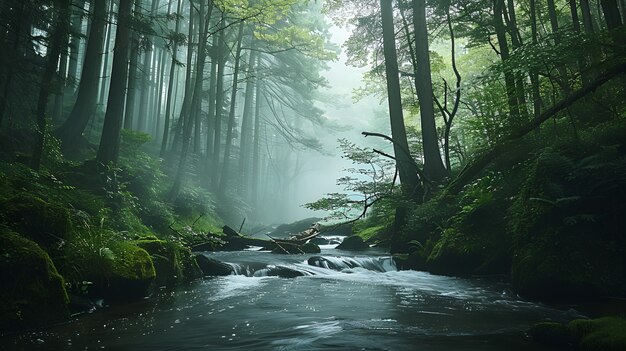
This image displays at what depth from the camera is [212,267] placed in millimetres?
8977

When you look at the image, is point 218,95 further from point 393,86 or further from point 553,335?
point 553,335

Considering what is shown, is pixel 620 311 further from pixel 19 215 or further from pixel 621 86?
pixel 19 215

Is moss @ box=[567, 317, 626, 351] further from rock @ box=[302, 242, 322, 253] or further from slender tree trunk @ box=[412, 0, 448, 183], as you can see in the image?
rock @ box=[302, 242, 322, 253]

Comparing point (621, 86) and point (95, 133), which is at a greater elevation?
point (95, 133)

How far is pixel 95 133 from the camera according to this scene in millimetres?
21578

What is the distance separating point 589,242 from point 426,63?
342 inches

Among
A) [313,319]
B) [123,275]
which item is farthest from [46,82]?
[313,319]

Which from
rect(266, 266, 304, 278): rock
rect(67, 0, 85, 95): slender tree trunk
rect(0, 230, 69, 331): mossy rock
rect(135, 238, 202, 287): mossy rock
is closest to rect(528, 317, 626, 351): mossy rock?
rect(0, 230, 69, 331): mossy rock

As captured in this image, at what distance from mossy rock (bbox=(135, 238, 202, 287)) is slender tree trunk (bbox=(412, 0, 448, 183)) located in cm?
771

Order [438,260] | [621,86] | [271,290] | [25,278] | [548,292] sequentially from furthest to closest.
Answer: [438,260] < [621,86] < [271,290] < [548,292] < [25,278]

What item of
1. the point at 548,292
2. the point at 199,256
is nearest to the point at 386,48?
the point at 199,256

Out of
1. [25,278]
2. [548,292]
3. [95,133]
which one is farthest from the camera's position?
[95,133]

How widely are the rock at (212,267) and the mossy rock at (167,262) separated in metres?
0.67

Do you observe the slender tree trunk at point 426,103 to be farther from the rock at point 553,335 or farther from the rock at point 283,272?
the rock at point 553,335
